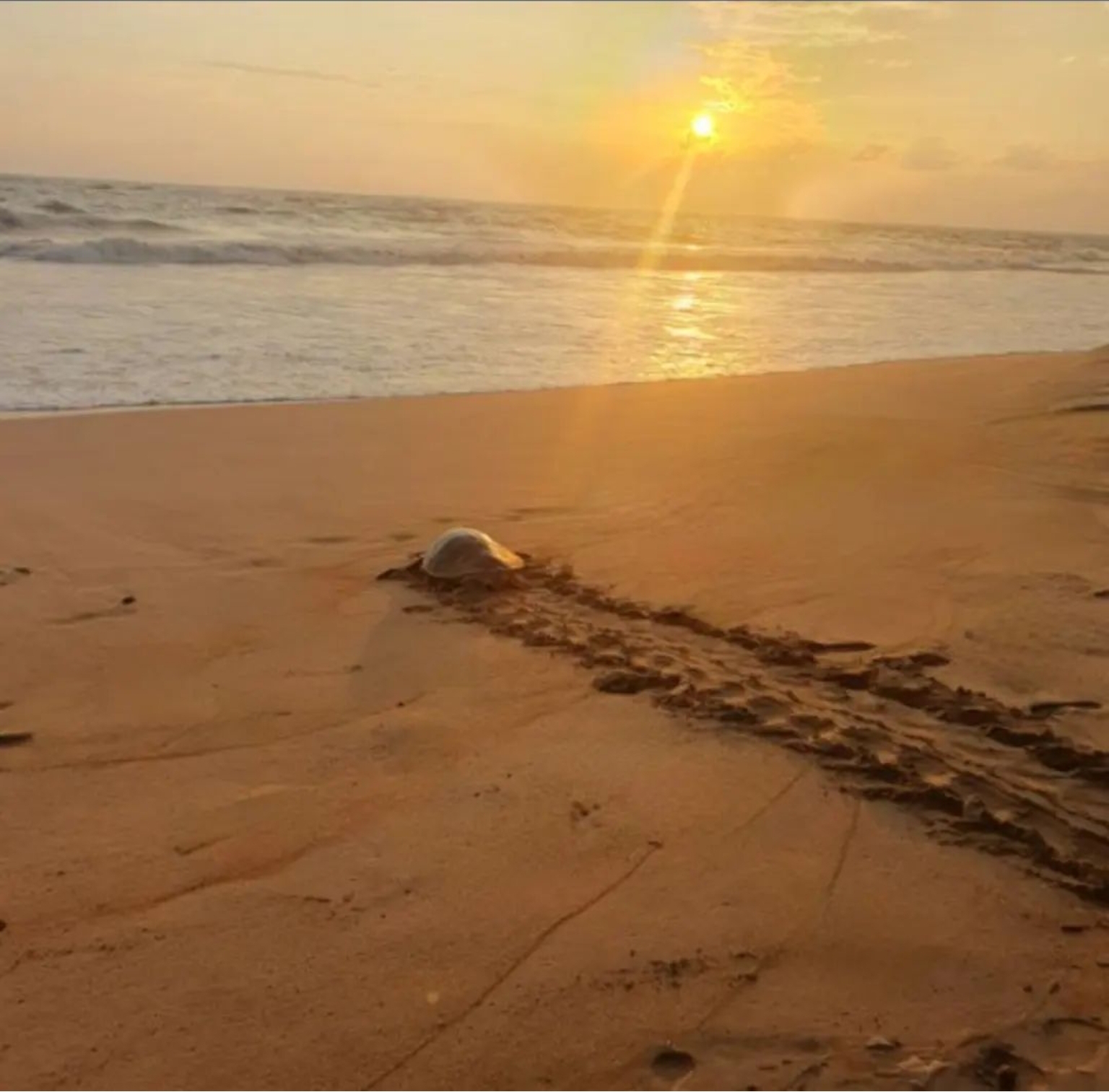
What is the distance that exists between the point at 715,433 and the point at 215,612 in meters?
4.33

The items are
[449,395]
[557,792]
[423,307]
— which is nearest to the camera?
[557,792]

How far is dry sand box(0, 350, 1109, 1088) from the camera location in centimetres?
216

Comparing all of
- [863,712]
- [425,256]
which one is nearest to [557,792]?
[863,712]

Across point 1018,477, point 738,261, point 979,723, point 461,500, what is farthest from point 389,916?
point 738,261

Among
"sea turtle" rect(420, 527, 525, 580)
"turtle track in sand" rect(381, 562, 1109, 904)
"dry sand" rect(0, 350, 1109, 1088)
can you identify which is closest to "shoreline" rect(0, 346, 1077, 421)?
"dry sand" rect(0, 350, 1109, 1088)

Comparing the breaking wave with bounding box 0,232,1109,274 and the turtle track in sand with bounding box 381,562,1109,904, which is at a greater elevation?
the breaking wave with bounding box 0,232,1109,274

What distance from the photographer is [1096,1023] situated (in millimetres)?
2158

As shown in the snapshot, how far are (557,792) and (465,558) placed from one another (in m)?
1.75

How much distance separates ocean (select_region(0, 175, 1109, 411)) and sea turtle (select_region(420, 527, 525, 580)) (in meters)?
4.33

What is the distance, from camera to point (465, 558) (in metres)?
4.62

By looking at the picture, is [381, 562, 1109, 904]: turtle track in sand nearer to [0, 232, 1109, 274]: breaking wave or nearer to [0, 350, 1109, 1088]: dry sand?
[0, 350, 1109, 1088]: dry sand

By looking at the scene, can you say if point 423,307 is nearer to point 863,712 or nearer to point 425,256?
point 425,256

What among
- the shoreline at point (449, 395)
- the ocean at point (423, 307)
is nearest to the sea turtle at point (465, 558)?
the shoreline at point (449, 395)

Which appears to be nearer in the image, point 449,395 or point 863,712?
point 863,712
